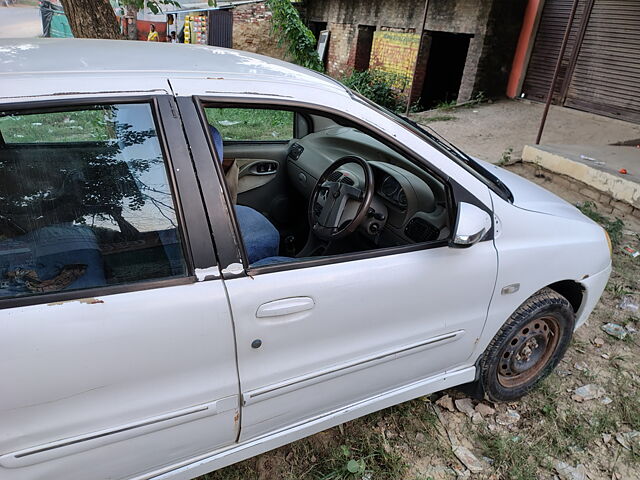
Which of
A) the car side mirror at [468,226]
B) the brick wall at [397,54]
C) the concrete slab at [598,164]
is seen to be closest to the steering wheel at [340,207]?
the car side mirror at [468,226]

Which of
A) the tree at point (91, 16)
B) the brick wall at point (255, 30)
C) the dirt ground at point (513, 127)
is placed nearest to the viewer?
the tree at point (91, 16)

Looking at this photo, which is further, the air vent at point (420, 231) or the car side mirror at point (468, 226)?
the air vent at point (420, 231)

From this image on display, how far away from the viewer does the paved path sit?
23344mm

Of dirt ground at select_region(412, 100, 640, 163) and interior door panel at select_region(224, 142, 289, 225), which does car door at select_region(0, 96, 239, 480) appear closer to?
interior door panel at select_region(224, 142, 289, 225)

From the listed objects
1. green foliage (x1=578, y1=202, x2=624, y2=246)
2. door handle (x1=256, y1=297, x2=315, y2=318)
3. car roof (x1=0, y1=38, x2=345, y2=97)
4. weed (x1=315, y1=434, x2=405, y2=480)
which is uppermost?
car roof (x1=0, y1=38, x2=345, y2=97)

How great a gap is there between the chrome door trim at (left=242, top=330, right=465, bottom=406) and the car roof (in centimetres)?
108

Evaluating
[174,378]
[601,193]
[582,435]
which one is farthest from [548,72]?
[174,378]

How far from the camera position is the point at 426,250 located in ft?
6.26

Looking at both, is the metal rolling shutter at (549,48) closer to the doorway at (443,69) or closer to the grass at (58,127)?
the doorway at (443,69)

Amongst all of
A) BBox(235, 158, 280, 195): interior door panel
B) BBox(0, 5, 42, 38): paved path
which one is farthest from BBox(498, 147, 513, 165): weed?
BBox(0, 5, 42, 38): paved path

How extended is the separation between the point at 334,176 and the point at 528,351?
4.70 feet

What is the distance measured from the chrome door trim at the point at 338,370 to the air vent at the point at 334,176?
978mm

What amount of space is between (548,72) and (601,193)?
5074 millimetres

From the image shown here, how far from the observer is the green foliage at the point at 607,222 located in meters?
4.48
